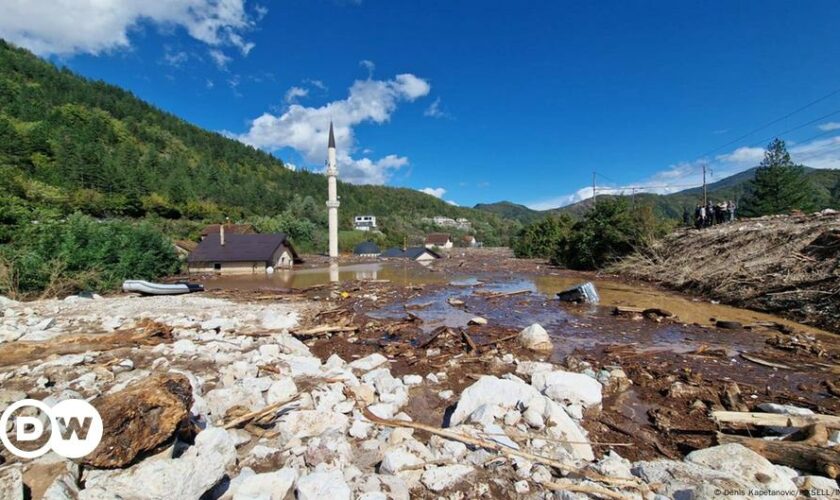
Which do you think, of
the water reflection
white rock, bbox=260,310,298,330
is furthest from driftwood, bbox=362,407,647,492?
the water reflection

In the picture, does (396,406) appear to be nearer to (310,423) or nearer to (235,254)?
(310,423)

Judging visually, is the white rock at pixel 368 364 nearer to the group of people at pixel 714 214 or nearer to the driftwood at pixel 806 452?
the driftwood at pixel 806 452

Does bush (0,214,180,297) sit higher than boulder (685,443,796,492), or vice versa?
bush (0,214,180,297)

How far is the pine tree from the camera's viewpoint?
106ft

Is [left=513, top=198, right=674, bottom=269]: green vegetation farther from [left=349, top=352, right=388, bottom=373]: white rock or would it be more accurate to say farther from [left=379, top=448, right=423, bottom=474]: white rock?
[left=379, top=448, right=423, bottom=474]: white rock

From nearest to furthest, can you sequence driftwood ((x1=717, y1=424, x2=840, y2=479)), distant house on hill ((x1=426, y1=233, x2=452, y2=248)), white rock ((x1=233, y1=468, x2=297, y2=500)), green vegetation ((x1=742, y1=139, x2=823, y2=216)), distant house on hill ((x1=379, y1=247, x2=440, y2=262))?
white rock ((x1=233, y1=468, x2=297, y2=500)), driftwood ((x1=717, y1=424, x2=840, y2=479)), green vegetation ((x1=742, y1=139, x2=823, y2=216)), distant house on hill ((x1=379, y1=247, x2=440, y2=262)), distant house on hill ((x1=426, y1=233, x2=452, y2=248))

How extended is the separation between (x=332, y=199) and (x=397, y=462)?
46817 mm

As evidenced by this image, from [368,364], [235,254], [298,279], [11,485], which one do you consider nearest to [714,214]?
[368,364]

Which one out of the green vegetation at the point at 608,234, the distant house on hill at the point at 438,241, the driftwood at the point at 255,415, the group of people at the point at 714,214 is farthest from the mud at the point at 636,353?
Result: the distant house on hill at the point at 438,241

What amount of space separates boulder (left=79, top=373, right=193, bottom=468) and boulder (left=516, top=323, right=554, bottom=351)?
676 cm

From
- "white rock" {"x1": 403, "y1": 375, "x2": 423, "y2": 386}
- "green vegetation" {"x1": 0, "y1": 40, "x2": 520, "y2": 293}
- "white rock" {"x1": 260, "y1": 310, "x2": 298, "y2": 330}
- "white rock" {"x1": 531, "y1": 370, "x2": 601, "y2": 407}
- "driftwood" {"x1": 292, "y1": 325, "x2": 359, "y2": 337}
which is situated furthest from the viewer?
"green vegetation" {"x1": 0, "y1": 40, "x2": 520, "y2": 293}

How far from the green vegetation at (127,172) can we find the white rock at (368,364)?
15.1m

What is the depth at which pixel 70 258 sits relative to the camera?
14281 millimetres

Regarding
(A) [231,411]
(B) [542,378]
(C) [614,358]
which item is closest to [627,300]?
(C) [614,358]
